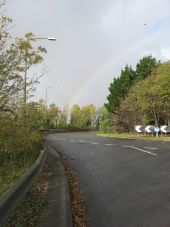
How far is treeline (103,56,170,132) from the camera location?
49094mm

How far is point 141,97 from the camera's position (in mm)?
51312

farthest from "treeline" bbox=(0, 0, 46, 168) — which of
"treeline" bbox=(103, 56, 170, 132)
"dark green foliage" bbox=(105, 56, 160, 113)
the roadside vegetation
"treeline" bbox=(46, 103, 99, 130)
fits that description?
"treeline" bbox=(46, 103, 99, 130)

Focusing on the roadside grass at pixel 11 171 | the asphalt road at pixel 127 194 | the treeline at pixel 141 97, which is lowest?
the asphalt road at pixel 127 194

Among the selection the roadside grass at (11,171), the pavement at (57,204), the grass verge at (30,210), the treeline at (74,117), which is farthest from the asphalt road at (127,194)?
the treeline at (74,117)

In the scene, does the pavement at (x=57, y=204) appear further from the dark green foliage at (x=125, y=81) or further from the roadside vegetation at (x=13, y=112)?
the dark green foliage at (x=125, y=81)

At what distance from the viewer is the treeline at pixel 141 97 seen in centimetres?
4909

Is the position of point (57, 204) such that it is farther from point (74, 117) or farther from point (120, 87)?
point (74, 117)

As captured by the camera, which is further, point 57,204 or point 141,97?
point 141,97

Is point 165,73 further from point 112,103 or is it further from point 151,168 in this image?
point 151,168

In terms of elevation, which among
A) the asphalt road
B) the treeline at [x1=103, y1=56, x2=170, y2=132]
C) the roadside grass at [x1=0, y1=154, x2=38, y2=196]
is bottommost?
the asphalt road

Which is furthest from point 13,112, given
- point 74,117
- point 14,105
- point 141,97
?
point 74,117

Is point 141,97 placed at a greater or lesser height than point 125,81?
lesser

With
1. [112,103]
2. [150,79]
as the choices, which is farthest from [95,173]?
[112,103]

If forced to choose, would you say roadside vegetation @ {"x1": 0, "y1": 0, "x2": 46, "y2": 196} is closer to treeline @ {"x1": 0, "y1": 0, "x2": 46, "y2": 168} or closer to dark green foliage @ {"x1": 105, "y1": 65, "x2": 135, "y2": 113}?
treeline @ {"x1": 0, "y1": 0, "x2": 46, "y2": 168}
